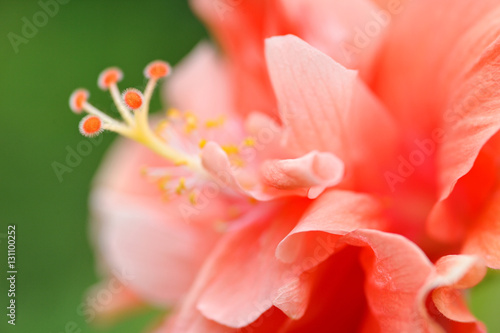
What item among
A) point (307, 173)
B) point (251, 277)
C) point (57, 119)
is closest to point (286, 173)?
point (307, 173)

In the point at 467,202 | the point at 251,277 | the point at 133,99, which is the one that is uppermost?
the point at 133,99

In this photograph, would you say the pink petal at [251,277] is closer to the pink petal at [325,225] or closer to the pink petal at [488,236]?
the pink petal at [325,225]

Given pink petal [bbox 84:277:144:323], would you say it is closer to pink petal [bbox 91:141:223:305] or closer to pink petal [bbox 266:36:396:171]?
pink petal [bbox 91:141:223:305]

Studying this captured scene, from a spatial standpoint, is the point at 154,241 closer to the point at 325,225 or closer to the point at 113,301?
the point at 113,301

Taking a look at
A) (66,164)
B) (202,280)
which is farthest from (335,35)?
(66,164)

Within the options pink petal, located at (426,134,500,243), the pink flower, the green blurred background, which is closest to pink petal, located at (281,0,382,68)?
the pink flower

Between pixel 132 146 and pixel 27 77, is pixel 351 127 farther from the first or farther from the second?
pixel 27 77
